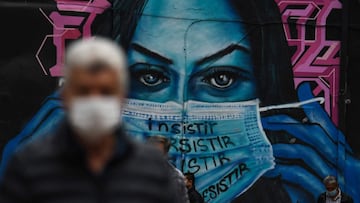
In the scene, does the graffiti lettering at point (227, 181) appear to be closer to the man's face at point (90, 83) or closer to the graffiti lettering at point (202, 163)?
the graffiti lettering at point (202, 163)

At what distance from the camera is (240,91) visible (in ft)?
33.3

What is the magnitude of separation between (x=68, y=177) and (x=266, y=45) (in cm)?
751

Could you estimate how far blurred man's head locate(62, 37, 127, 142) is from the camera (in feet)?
9.09

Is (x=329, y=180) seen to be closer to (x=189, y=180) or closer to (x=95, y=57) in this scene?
A: (x=189, y=180)

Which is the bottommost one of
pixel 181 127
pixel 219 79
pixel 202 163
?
pixel 202 163

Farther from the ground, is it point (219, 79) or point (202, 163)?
point (219, 79)

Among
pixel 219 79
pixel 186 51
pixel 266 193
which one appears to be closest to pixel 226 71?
pixel 219 79

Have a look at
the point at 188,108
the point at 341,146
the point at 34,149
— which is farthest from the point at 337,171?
the point at 34,149

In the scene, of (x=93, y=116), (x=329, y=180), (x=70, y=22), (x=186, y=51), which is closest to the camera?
(x=93, y=116)

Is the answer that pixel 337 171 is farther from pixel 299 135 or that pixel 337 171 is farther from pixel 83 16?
pixel 83 16

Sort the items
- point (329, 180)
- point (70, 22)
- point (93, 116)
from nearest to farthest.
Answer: point (93, 116), point (329, 180), point (70, 22)

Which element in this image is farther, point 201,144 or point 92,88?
point 201,144

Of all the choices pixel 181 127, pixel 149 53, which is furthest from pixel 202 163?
pixel 149 53

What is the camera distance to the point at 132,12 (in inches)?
395
